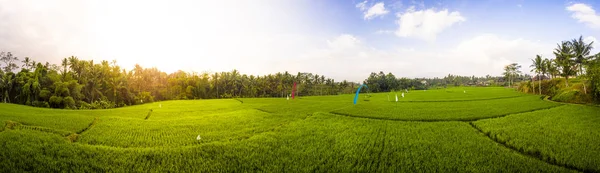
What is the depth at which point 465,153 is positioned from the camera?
9.16 m

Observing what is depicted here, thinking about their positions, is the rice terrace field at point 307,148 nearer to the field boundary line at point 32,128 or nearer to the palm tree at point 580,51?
the field boundary line at point 32,128

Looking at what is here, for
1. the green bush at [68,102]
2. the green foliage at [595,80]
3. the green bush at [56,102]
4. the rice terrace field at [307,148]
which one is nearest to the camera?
the rice terrace field at [307,148]

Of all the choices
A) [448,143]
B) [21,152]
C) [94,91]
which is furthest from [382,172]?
[94,91]

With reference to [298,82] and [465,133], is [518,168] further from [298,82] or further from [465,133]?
[298,82]

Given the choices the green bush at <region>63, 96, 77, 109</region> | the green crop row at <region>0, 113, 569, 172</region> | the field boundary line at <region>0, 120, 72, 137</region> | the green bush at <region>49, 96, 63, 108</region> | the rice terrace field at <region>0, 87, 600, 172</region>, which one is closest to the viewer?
the green crop row at <region>0, 113, 569, 172</region>

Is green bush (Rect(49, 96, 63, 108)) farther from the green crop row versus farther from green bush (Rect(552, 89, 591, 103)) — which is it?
green bush (Rect(552, 89, 591, 103))

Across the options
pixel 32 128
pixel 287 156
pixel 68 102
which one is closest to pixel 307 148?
pixel 287 156

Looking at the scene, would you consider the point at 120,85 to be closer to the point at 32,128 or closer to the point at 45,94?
the point at 45,94

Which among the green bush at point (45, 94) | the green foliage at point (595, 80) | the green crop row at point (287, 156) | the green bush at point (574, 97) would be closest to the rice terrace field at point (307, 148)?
the green crop row at point (287, 156)

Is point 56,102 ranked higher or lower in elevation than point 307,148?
higher

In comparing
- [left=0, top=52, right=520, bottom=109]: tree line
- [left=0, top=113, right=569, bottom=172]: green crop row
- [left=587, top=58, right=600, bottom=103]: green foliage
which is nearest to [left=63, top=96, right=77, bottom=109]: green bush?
[left=0, top=52, right=520, bottom=109]: tree line

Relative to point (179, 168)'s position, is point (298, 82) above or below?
above

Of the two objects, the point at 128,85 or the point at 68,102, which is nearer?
the point at 68,102

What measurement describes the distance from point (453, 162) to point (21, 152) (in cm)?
1487
